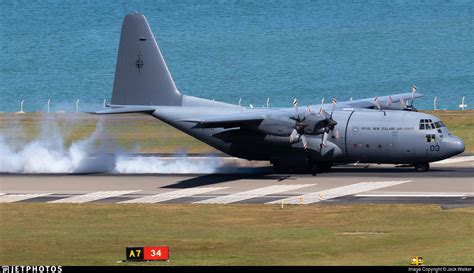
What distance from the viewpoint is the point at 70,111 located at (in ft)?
260

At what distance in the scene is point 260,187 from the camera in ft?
186

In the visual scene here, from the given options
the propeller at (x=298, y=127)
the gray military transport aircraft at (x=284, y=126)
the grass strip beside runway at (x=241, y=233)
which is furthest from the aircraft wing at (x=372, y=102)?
the grass strip beside runway at (x=241, y=233)


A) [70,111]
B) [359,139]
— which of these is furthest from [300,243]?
[70,111]

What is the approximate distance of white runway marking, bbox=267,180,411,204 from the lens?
51.1m

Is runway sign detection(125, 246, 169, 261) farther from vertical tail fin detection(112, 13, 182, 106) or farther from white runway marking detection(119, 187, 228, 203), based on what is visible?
vertical tail fin detection(112, 13, 182, 106)

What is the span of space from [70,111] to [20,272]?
4977 centimetres

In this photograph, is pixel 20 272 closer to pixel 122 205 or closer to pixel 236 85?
pixel 122 205

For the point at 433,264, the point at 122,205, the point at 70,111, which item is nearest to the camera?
the point at 433,264

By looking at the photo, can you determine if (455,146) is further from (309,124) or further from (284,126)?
(284,126)

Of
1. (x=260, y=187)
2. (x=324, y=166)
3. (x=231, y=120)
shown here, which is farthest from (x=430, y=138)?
(x=231, y=120)

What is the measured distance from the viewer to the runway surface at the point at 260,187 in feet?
171

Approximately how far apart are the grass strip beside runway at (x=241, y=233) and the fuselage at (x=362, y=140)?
1163cm

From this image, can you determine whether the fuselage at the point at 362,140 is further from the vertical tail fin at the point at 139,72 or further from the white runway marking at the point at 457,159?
the white runway marking at the point at 457,159

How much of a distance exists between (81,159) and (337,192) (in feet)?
71.3
